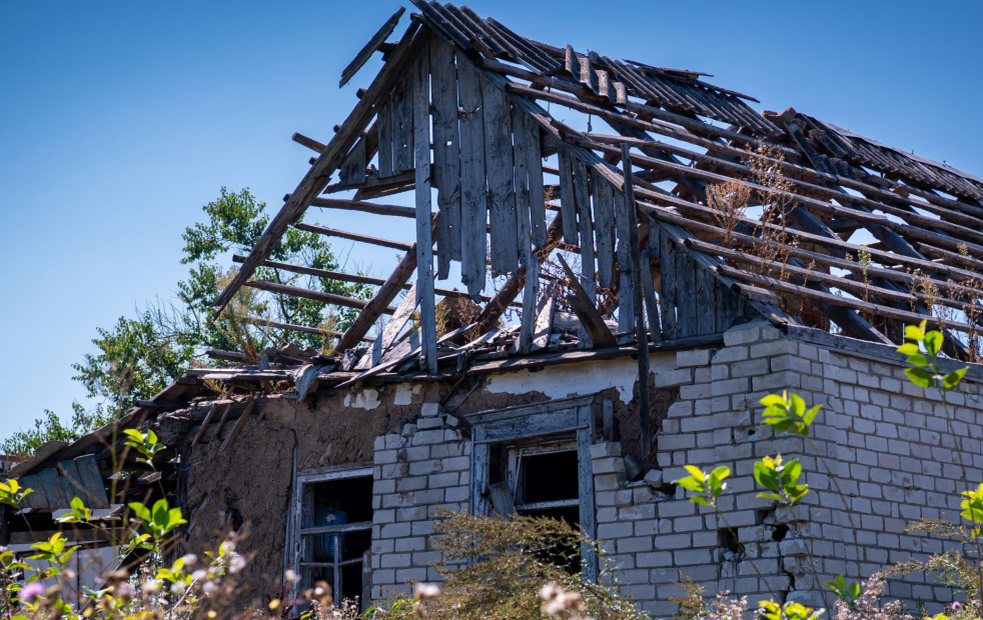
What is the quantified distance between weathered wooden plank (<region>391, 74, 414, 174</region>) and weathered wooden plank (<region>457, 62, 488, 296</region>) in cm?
57

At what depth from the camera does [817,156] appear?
11.1 m

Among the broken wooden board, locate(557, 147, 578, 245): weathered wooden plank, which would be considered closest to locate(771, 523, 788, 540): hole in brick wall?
locate(557, 147, 578, 245): weathered wooden plank

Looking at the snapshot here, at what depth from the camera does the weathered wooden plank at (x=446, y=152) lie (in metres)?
9.73

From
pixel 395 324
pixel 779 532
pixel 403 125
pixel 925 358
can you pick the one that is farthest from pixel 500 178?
pixel 925 358

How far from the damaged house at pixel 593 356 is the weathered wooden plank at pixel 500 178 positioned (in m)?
0.03

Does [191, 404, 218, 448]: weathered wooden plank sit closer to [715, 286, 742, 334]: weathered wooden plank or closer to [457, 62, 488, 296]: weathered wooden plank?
[457, 62, 488, 296]: weathered wooden plank

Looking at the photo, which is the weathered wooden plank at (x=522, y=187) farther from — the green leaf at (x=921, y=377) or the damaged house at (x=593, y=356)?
the green leaf at (x=921, y=377)

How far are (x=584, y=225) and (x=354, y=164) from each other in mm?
3159

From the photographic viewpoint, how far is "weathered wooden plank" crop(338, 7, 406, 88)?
1016cm

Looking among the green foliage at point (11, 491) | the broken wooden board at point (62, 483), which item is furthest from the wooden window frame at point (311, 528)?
the green foliage at point (11, 491)

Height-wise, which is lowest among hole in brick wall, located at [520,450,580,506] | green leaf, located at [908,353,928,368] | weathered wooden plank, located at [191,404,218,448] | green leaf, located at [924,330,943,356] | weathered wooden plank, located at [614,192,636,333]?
hole in brick wall, located at [520,450,580,506]

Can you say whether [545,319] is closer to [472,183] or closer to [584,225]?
[584,225]

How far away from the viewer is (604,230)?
8750 millimetres

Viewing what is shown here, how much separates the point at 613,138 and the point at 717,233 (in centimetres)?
163
